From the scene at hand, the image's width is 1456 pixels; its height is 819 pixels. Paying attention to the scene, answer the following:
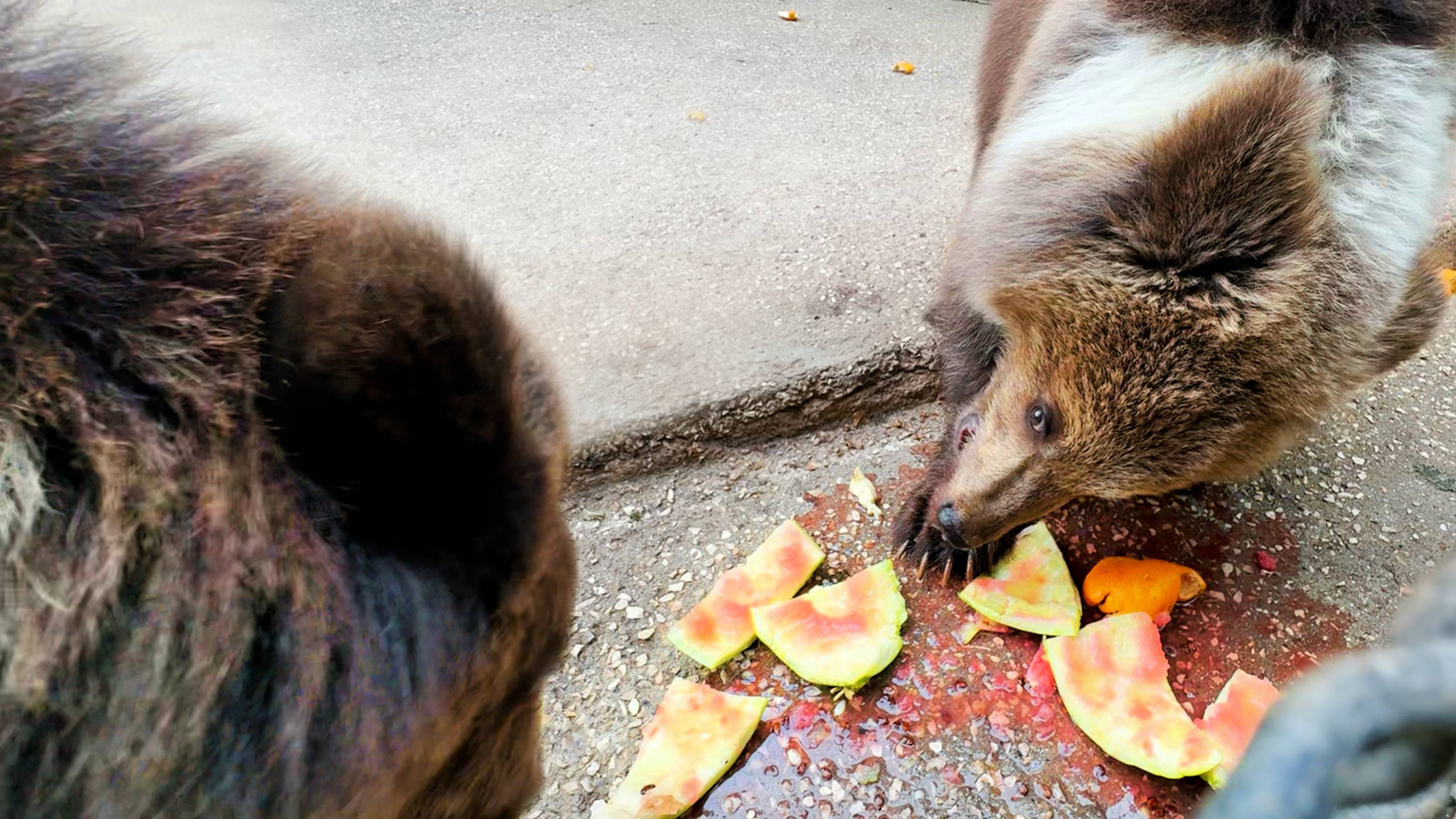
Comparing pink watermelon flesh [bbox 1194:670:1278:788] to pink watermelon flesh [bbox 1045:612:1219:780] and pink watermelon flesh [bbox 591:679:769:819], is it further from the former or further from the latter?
pink watermelon flesh [bbox 591:679:769:819]

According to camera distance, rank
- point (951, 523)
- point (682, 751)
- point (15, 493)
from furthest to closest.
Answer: point (951, 523) < point (682, 751) < point (15, 493)

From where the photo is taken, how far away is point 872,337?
9.05 feet

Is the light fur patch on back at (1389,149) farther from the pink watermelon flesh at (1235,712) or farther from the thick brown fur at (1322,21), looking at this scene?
the pink watermelon flesh at (1235,712)

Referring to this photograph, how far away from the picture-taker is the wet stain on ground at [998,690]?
1804 millimetres

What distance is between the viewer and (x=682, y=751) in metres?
1.81

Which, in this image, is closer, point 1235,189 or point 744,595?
point 1235,189

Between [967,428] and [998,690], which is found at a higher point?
[967,428]

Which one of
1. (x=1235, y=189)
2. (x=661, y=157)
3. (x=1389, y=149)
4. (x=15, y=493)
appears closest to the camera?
(x=15, y=493)

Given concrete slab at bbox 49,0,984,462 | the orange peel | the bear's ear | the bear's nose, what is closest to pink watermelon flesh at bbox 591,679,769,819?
the bear's nose

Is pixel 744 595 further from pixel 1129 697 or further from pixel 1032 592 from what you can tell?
pixel 1129 697

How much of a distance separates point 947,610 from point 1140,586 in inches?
17.8

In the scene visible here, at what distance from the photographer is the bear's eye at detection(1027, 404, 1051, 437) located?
2.03 m

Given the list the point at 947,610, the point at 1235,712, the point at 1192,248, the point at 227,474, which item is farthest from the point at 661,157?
the point at 227,474

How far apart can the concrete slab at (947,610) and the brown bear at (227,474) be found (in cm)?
102
